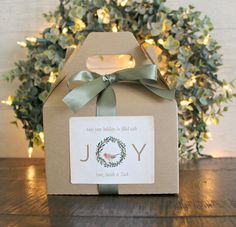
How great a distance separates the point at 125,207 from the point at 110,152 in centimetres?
11

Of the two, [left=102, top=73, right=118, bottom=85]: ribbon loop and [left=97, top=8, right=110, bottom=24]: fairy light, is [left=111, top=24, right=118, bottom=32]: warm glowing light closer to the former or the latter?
[left=97, top=8, right=110, bottom=24]: fairy light

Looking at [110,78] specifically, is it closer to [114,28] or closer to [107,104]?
[107,104]

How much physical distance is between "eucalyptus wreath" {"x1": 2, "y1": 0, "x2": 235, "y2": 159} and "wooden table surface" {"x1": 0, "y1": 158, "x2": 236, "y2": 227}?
196 mm

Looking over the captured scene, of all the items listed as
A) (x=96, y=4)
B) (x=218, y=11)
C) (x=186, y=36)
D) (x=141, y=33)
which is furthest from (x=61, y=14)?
(x=218, y=11)

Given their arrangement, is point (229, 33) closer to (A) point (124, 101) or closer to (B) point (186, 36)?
(B) point (186, 36)

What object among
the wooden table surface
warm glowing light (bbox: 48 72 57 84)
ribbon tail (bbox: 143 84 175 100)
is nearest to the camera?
the wooden table surface

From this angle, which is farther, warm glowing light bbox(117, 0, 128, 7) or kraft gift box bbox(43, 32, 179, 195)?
warm glowing light bbox(117, 0, 128, 7)

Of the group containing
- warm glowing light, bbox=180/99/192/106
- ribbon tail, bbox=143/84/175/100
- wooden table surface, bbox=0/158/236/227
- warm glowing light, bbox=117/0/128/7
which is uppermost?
warm glowing light, bbox=117/0/128/7

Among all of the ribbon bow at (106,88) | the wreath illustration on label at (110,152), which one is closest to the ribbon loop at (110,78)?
the ribbon bow at (106,88)

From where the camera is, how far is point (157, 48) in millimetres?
917

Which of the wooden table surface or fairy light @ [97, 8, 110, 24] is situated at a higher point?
fairy light @ [97, 8, 110, 24]

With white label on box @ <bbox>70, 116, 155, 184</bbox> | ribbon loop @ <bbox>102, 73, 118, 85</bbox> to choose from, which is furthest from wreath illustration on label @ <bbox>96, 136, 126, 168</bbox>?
ribbon loop @ <bbox>102, 73, 118, 85</bbox>

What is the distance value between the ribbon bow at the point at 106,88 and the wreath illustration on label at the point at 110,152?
2.1 inches

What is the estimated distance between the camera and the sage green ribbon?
650 millimetres
